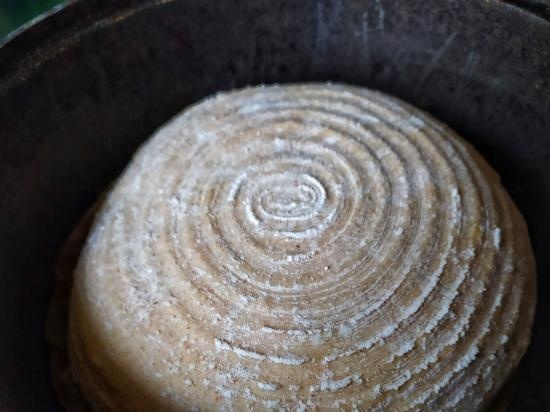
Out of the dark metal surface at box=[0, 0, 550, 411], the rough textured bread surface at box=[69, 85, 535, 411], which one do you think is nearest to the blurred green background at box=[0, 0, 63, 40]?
the dark metal surface at box=[0, 0, 550, 411]

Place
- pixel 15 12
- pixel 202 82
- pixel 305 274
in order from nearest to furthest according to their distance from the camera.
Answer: pixel 305 274
pixel 202 82
pixel 15 12

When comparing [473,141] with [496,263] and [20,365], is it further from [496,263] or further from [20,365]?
[20,365]

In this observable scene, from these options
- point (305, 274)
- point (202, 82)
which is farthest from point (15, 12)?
point (305, 274)

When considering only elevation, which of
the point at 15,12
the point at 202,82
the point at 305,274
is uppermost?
the point at 15,12

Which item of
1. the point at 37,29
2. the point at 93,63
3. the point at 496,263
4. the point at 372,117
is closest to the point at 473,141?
the point at 372,117

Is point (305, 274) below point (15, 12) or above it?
below

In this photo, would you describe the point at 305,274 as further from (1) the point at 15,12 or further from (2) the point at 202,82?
(1) the point at 15,12

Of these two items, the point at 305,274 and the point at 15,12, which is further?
the point at 15,12
